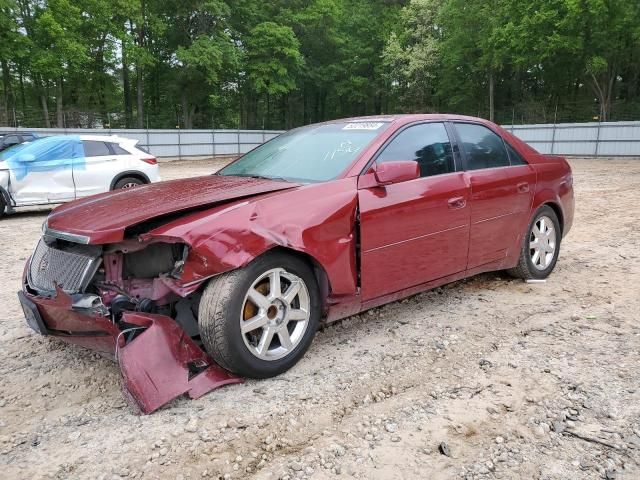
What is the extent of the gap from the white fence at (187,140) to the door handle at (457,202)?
23173 mm

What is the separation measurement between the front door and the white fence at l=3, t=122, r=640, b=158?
22.9m

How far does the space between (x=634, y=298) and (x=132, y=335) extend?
414 cm

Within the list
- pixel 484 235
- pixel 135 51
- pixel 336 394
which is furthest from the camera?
pixel 135 51

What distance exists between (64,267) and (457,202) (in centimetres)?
280

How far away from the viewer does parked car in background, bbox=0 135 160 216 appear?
9.04 metres

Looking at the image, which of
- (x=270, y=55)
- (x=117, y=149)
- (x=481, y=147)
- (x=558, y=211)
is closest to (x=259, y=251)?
(x=481, y=147)

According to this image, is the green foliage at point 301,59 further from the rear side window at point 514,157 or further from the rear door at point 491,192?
the rear door at point 491,192

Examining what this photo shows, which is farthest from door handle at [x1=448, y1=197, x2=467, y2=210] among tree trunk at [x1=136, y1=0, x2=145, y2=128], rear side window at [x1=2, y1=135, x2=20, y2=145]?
tree trunk at [x1=136, y1=0, x2=145, y2=128]

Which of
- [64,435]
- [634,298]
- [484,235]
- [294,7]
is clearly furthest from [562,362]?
[294,7]

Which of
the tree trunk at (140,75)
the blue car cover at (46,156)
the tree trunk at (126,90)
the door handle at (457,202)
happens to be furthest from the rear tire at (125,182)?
the tree trunk at (126,90)

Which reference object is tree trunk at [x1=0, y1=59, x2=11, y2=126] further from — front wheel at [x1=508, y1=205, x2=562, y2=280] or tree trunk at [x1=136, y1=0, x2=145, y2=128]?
front wheel at [x1=508, y1=205, x2=562, y2=280]

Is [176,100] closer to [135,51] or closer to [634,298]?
[135,51]

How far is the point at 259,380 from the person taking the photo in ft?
9.95

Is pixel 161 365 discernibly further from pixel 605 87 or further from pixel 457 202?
pixel 605 87
